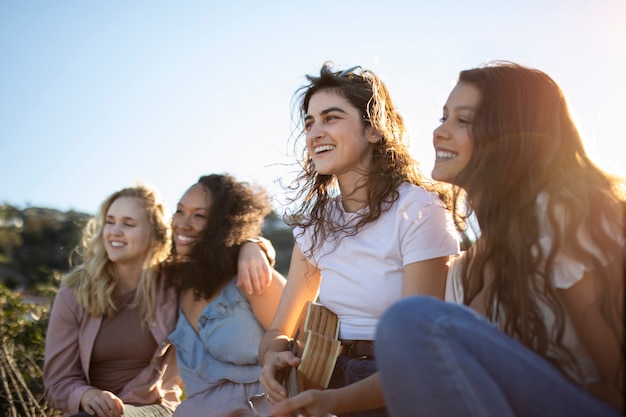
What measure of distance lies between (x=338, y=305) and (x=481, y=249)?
85cm

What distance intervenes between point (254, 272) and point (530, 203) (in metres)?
1.92

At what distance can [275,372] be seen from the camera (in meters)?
2.54

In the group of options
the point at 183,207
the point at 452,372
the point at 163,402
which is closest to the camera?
the point at 452,372

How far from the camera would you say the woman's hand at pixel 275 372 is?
7.97 ft

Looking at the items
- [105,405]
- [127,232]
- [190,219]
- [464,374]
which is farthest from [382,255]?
[127,232]

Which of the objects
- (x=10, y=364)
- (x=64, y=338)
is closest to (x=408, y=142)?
(x=64, y=338)

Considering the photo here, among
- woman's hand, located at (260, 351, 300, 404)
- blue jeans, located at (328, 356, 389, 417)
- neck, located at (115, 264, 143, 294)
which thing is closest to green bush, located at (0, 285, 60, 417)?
neck, located at (115, 264, 143, 294)

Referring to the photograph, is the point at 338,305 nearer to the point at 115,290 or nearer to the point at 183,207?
the point at 183,207

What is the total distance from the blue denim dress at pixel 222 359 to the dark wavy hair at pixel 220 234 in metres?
0.15

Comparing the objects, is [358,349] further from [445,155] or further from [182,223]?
[182,223]

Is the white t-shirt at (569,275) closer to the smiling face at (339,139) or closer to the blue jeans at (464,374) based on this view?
the blue jeans at (464,374)

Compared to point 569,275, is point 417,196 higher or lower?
higher

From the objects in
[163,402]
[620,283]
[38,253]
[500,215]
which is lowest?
[38,253]

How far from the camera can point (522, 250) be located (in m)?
1.87
